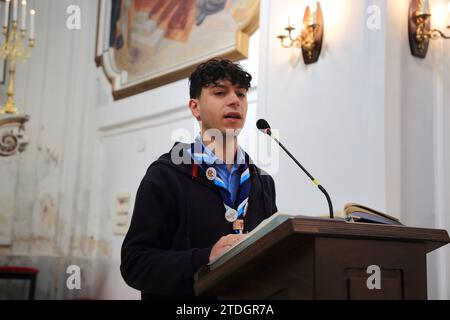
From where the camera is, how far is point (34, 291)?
6.56 metres

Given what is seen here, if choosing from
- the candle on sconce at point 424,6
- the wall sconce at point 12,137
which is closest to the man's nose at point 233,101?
the candle on sconce at point 424,6

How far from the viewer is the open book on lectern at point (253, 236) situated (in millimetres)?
1456

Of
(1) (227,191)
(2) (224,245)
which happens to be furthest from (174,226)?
(2) (224,245)

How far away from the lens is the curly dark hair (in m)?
2.19

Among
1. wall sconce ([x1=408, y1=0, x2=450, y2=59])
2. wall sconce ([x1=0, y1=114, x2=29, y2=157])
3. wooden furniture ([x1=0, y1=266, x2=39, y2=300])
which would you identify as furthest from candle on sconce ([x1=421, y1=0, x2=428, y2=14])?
wall sconce ([x1=0, y1=114, x2=29, y2=157])

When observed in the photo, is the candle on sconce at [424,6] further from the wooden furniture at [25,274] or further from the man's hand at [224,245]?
the wooden furniture at [25,274]

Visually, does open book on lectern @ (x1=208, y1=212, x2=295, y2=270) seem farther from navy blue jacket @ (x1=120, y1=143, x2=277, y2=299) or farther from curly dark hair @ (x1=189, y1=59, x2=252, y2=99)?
curly dark hair @ (x1=189, y1=59, x2=252, y2=99)

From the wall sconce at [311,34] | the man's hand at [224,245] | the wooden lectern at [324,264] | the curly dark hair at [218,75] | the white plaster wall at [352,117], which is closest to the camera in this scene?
the wooden lectern at [324,264]

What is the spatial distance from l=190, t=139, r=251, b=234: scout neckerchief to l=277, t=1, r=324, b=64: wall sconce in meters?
1.80

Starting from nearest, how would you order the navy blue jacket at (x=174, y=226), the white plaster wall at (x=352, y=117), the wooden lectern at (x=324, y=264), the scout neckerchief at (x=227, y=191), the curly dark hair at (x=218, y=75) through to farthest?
the wooden lectern at (x=324, y=264) < the navy blue jacket at (x=174, y=226) < the scout neckerchief at (x=227, y=191) < the curly dark hair at (x=218, y=75) < the white plaster wall at (x=352, y=117)

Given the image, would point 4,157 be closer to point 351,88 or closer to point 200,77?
point 351,88

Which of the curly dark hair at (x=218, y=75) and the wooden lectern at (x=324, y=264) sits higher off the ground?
the curly dark hair at (x=218, y=75)
